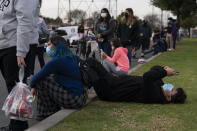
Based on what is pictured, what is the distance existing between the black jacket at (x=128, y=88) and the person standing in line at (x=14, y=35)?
5.48ft

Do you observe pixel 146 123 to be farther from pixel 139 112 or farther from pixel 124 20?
pixel 124 20

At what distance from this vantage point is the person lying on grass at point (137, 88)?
18.1 feet

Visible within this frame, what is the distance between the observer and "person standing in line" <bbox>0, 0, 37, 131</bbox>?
159 inches

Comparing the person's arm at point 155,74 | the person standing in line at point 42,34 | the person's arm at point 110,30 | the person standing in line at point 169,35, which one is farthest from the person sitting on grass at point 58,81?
the person standing in line at point 169,35

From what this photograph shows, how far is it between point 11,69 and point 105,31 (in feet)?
19.2

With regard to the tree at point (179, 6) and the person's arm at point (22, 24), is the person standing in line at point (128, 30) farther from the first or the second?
the tree at point (179, 6)

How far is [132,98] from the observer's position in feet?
18.9

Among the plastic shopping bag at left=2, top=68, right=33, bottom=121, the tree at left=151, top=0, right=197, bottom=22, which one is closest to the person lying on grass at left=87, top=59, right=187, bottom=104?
the plastic shopping bag at left=2, top=68, right=33, bottom=121

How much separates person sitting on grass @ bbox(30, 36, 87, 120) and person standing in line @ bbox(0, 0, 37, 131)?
0.61m

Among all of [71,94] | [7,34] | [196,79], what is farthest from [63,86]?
[196,79]

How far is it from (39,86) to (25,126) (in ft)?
2.34

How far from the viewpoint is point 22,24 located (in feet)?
13.3

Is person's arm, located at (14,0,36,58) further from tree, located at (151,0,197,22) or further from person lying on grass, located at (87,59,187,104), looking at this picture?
tree, located at (151,0,197,22)

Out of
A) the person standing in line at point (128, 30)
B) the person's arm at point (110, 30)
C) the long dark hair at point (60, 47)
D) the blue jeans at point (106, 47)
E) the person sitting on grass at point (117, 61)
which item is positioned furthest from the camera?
the person standing in line at point (128, 30)
